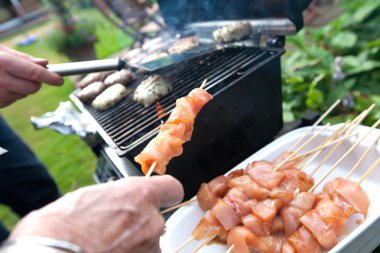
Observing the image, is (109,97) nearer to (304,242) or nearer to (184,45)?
(184,45)

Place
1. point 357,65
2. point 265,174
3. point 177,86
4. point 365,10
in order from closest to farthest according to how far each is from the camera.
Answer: point 265,174 < point 177,86 < point 357,65 < point 365,10

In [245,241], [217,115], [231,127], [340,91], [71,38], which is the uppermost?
[71,38]

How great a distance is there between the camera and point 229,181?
2080mm

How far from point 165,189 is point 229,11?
2.39 metres

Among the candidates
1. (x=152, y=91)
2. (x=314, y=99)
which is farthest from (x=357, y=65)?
(x=152, y=91)

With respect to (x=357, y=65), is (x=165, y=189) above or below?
above

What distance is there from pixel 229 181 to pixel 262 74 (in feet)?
2.93

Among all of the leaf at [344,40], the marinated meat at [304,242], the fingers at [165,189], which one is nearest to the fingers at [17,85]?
the fingers at [165,189]

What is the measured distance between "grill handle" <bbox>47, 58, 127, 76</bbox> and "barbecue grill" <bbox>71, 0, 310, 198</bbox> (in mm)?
309

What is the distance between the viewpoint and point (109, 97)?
2641 mm

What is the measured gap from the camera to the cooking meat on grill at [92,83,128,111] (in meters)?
2.62

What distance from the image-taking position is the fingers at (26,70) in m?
2.15

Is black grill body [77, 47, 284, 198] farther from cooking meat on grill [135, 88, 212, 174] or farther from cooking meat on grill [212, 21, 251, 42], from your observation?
cooking meat on grill [135, 88, 212, 174]

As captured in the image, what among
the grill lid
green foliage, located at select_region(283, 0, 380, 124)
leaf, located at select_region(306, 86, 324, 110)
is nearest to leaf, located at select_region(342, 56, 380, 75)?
green foliage, located at select_region(283, 0, 380, 124)
